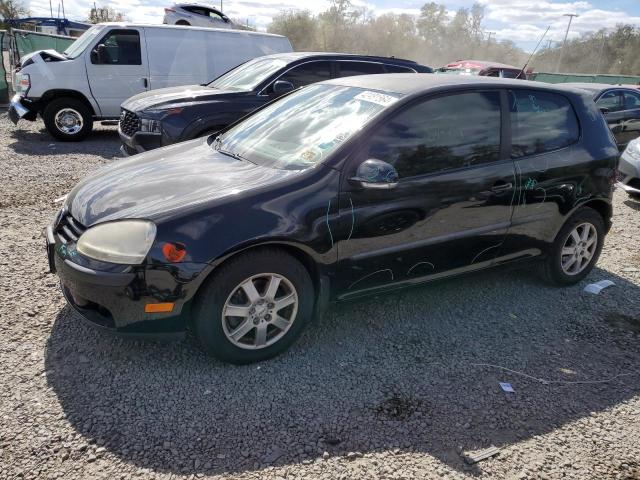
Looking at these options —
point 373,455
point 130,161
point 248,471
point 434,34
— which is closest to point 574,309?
point 373,455

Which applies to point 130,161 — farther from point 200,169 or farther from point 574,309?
point 574,309

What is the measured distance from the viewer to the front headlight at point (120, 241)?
266 cm

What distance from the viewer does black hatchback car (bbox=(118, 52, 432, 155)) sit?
6.46 m

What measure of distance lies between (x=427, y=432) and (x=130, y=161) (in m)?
2.74

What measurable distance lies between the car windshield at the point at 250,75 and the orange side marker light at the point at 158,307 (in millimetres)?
5047

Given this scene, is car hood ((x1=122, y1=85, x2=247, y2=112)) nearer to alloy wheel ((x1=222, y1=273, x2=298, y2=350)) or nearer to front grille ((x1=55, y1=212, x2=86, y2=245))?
front grille ((x1=55, y1=212, x2=86, y2=245))

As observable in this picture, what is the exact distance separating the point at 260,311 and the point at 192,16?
1807 centimetres

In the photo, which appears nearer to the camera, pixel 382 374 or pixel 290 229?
pixel 290 229

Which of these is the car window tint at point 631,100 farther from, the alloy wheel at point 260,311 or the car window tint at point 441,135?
the alloy wheel at point 260,311

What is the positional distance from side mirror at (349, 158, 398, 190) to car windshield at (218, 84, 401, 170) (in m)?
0.24

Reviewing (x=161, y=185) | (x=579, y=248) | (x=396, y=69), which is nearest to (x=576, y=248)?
(x=579, y=248)

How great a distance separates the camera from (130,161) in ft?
12.3

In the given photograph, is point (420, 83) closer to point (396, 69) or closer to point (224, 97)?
point (224, 97)

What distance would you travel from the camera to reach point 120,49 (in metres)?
9.55
